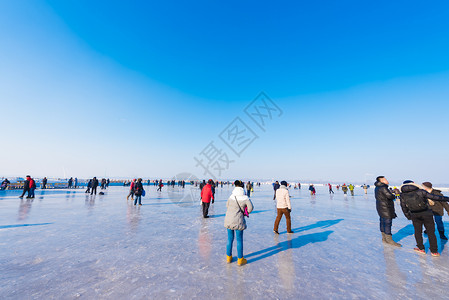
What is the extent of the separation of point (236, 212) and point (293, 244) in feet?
8.71

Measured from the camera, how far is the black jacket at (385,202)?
5.30 m

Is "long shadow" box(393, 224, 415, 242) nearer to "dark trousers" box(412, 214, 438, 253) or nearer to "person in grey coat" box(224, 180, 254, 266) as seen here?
"dark trousers" box(412, 214, 438, 253)

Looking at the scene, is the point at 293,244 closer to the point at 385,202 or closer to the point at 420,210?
the point at 385,202

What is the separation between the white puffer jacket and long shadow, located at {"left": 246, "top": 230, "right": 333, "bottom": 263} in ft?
3.17

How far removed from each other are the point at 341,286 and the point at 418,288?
1237mm

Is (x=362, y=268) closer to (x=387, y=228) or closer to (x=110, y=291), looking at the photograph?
(x=387, y=228)

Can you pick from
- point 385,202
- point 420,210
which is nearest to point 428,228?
point 420,210

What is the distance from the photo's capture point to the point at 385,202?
5363 millimetres

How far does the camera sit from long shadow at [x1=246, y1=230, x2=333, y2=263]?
442 cm

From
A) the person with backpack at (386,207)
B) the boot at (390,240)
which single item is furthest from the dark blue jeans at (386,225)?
the boot at (390,240)

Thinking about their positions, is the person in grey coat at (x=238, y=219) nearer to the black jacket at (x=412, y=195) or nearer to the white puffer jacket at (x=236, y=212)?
the white puffer jacket at (x=236, y=212)

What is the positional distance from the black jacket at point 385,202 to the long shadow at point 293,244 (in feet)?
5.77

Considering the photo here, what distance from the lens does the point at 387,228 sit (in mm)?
5422

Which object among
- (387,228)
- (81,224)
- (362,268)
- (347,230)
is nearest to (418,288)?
(362,268)
